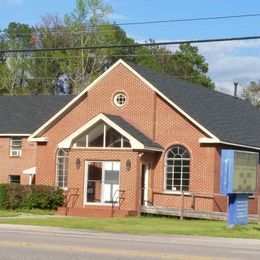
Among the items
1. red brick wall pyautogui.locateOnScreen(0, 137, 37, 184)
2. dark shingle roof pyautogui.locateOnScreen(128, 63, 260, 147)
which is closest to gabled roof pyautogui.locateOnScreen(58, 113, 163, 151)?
dark shingle roof pyautogui.locateOnScreen(128, 63, 260, 147)

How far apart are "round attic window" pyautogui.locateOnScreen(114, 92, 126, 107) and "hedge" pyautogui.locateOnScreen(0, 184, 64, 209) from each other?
5662mm

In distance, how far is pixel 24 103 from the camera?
4809cm

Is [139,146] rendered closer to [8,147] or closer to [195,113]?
[195,113]

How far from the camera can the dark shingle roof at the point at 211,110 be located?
111ft

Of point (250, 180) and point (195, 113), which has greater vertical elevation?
point (195, 113)

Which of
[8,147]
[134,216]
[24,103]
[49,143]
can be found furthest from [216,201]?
[24,103]

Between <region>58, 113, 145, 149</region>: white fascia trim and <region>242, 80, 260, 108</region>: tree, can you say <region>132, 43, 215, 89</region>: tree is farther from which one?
<region>58, 113, 145, 149</region>: white fascia trim

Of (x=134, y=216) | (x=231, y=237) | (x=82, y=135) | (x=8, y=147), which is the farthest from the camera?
(x=8, y=147)

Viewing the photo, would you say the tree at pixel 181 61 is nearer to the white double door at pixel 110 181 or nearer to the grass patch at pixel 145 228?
the white double door at pixel 110 181

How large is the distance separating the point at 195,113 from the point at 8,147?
15165 mm

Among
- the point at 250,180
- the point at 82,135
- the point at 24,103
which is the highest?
the point at 24,103

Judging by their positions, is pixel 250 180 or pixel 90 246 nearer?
pixel 90 246

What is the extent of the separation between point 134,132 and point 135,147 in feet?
4.53

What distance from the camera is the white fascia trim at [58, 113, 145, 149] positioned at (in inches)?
1271
